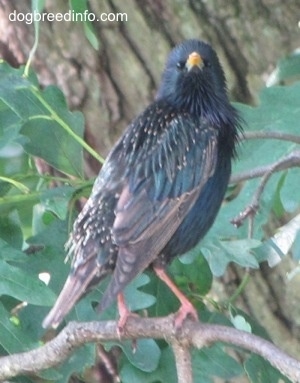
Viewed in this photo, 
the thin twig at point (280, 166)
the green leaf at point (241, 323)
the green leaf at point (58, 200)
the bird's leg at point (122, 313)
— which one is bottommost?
the green leaf at point (241, 323)

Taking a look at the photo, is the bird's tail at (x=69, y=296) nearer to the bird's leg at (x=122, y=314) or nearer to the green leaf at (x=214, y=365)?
the bird's leg at (x=122, y=314)

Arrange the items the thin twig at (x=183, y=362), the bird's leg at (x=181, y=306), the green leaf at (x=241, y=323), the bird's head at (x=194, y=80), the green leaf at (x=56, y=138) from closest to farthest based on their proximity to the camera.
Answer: the thin twig at (x=183, y=362) → the bird's leg at (x=181, y=306) → the green leaf at (x=241, y=323) → the bird's head at (x=194, y=80) → the green leaf at (x=56, y=138)

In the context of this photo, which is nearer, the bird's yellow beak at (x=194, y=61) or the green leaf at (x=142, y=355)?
the green leaf at (x=142, y=355)

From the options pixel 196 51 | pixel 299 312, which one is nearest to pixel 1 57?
pixel 196 51

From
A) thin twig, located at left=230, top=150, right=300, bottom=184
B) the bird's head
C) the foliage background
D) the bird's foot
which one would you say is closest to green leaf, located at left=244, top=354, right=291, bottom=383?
the foliage background

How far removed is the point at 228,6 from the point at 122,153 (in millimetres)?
1425

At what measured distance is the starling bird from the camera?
380 cm

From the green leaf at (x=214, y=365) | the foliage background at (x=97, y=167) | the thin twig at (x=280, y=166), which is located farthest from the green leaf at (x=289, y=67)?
the green leaf at (x=214, y=365)

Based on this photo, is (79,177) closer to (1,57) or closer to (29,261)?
(29,261)

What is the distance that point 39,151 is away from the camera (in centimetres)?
458

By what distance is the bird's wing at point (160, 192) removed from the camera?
3.79 metres

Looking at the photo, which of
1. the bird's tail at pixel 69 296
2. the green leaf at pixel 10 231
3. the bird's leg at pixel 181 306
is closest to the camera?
the bird's tail at pixel 69 296

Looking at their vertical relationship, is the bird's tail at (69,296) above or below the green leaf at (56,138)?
below

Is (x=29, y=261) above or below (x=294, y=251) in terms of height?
above
